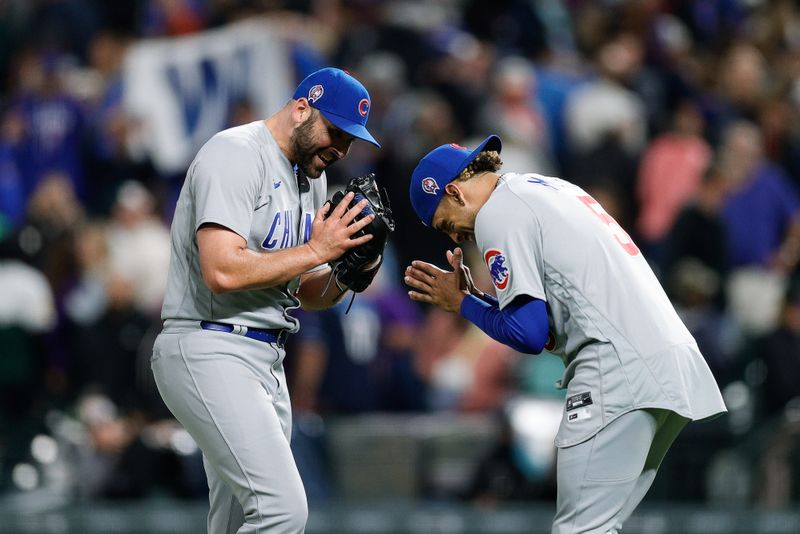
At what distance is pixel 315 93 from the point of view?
222 inches

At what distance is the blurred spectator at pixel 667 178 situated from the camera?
11.2 metres

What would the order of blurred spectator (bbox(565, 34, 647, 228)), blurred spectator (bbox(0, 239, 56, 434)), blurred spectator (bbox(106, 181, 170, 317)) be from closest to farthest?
blurred spectator (bbox(0, 239, 56, 434))
blurred spectator (bbox(106, 181, 170, 317))
blurred spectator (bbox(565, 34, 647, 228))

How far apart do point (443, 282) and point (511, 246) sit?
56cm

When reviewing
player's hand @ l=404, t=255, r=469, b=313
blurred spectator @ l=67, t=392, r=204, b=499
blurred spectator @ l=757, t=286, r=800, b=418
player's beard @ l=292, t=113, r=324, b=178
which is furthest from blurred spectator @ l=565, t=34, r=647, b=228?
player's beard @ l=292, t=113, r=324, b=178

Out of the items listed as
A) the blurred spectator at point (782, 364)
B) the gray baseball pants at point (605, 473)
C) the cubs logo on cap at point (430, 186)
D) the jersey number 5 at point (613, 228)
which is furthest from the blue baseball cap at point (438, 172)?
the blurred spectator at point (782, 364)

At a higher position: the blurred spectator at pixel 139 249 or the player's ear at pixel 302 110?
the player's ear at pixel 302 110

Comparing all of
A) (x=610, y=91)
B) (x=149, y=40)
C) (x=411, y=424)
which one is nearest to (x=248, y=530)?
(x=411, y=424)

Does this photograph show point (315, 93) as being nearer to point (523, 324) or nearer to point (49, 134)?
point (523, 324)

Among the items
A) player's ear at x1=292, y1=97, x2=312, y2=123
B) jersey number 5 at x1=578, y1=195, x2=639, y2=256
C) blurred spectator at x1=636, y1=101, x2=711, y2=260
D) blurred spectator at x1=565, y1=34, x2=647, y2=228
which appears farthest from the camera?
blurred spectator at x1=565, y1=34, x2=647, y2=228

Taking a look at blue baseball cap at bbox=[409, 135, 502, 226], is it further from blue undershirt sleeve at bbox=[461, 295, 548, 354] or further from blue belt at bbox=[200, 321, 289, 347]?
blue belt at bbox=[200, 321, 289, 347]

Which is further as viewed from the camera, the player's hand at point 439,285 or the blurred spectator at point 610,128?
the blurred spectator at point 610,128

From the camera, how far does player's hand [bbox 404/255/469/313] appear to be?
18.4ft

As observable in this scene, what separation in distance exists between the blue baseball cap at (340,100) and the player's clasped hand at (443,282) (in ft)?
1.75

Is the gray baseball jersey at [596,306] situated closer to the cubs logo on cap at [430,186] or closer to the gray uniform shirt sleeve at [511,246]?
the gray uniform shirt sleeve at [511,246]
